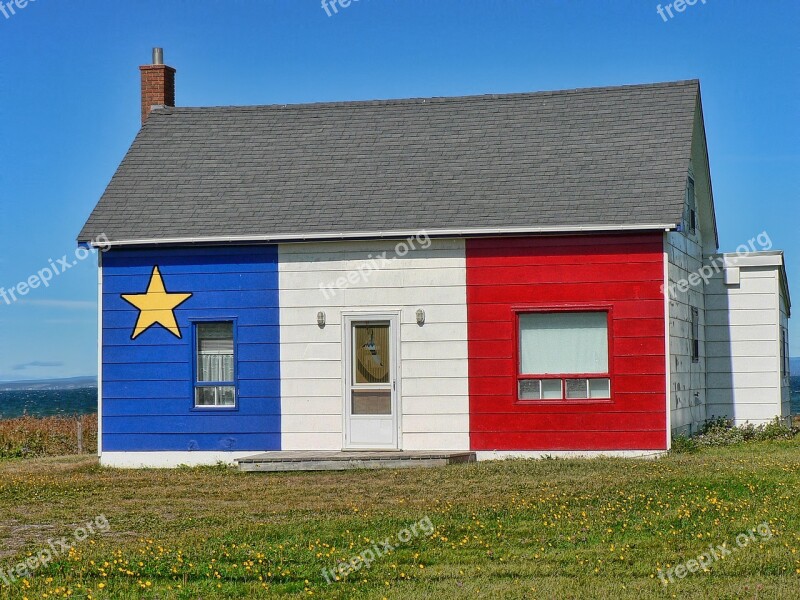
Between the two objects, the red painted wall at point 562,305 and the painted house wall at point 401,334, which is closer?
the red painted wall at point 562,305

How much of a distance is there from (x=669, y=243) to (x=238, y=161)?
7877 mm

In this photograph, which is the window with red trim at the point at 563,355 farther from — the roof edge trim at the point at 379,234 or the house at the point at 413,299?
the roof edge trim at the point at 379,234

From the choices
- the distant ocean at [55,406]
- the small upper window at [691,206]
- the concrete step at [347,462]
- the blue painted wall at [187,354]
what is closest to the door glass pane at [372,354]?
the blue painted wall at [187,354]

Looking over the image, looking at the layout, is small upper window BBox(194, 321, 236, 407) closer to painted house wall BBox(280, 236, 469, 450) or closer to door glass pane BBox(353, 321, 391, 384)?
painted house wall BBox(280, 236, 469, 450)

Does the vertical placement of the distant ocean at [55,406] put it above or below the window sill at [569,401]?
below

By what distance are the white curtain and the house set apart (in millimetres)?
32

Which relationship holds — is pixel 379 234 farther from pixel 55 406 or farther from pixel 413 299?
pixel 55 406

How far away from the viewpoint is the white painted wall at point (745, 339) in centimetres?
2212

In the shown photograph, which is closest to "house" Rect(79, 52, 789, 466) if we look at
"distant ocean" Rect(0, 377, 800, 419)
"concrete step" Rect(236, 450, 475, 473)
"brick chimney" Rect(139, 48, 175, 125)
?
"concrete step" Rect(236, 450, 475, 473)

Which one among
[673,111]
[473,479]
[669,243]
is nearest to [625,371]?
[669,243]

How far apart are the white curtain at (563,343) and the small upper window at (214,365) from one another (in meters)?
4.89

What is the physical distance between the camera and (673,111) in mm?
20547

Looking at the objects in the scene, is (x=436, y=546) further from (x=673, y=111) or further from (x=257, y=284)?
(x=673, y=111)

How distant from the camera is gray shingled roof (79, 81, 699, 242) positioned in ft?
61.7
